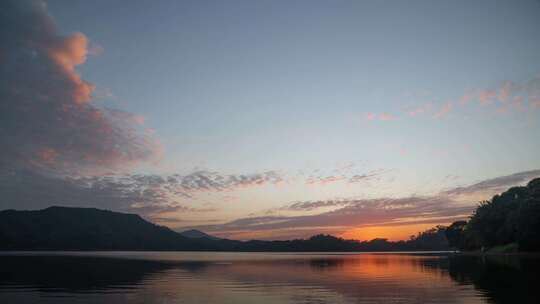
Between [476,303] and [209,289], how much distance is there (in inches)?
996


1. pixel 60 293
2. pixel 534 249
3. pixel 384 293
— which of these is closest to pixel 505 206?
pixel 534 249

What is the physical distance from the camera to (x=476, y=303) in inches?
1207

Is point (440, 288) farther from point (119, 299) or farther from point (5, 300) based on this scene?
point (5, 300)

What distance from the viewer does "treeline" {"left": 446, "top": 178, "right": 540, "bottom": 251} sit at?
11206 cm

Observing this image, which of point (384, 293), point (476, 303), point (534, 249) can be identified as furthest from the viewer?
point (534, 249)

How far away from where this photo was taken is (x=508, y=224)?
127m

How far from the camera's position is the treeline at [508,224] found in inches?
4412

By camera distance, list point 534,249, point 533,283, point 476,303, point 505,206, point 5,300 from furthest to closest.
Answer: point 505,206, point 534,249, point 533,283, point 5,300, point 476,303

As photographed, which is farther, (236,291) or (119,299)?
(236,291)

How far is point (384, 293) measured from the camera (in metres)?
37.8

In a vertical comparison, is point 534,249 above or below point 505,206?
below

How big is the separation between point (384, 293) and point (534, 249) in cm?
10057

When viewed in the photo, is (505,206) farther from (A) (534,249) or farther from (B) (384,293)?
(B) (384,293)

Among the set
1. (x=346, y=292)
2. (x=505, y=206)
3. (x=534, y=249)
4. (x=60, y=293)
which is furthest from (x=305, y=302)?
(x=505, y=206)
